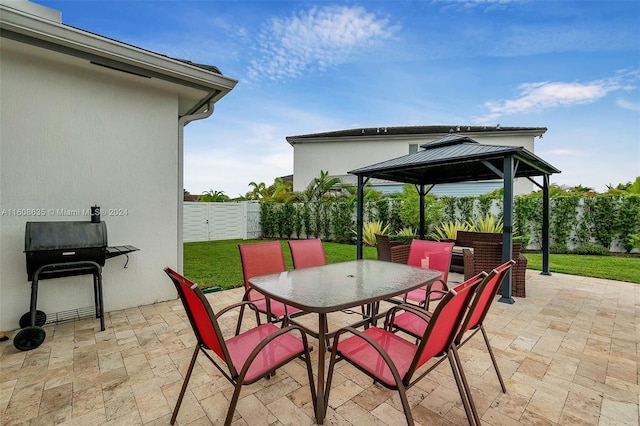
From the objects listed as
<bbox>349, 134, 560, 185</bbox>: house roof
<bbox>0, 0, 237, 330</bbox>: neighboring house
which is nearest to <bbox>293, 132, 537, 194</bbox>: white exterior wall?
<bbox>349, 134, 560, 185</bbox>: house roof

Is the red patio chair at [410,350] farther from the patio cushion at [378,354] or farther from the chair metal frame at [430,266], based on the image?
the chair metal frame at [430,266]

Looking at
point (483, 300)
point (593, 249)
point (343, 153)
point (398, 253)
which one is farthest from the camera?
point (343, 153)

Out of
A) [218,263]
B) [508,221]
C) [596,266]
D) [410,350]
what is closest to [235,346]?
[410,350]

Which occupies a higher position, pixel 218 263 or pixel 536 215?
pixel 536 215

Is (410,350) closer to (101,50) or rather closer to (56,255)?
(56,255)

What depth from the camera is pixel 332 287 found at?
259 cm

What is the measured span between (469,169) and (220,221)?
1131 centimetres

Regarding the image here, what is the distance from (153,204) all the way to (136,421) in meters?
3.55

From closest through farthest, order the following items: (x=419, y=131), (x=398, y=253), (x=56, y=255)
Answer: (x=56, y=255) < (x=398, y=253) < (x=419, y=131)

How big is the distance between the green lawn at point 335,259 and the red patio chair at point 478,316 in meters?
4.20

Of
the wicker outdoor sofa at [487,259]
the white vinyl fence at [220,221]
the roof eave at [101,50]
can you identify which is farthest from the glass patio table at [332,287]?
the white vinyl fence at [220,221]

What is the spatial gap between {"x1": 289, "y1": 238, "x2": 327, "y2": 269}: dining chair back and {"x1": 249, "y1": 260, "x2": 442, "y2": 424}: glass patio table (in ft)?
1.83

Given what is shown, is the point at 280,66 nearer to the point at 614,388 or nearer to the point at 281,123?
the point at 281,123

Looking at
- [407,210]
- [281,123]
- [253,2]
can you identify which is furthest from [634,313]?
[281,123]
